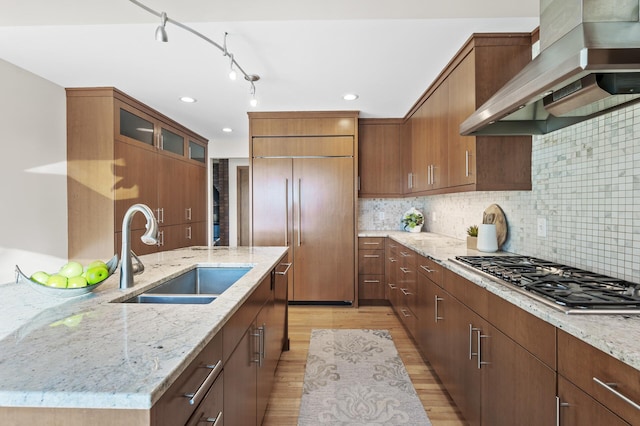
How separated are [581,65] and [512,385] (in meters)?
1.20

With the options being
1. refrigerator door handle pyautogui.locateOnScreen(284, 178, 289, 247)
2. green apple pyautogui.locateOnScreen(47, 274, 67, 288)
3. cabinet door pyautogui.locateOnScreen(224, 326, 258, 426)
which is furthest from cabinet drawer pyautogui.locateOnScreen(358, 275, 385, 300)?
green apple pyautogui.locateOnScreen(47, 274, 67, 288)

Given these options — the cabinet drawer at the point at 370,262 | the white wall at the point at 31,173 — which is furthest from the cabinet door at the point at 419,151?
the white wall at the point at 31,173

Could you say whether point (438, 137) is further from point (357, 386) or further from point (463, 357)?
point (357, 386)

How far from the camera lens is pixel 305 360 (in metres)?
2.62

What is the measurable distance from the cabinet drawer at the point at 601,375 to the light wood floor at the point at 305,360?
1187mm

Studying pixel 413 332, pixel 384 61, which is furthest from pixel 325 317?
pixel 384 61

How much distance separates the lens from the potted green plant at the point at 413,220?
4082 millimetres

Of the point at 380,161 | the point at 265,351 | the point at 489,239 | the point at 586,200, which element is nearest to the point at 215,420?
the point at 265,351

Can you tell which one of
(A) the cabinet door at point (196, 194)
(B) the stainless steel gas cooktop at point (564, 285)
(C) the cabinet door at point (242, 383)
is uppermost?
(A) the cabinet door at point (196, 194)

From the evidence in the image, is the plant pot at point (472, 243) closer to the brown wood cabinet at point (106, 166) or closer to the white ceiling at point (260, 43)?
the white ceiling at point (260, 43)

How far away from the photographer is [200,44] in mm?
2295

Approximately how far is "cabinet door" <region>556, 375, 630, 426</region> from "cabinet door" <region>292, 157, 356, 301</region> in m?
2.99

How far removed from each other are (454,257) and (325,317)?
1955 millimetres

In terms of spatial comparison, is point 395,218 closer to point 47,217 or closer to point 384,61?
point 384,61
